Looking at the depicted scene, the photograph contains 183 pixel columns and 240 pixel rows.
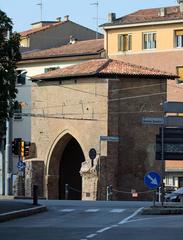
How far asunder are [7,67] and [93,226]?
667cm

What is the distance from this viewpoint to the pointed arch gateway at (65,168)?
72.1 metres

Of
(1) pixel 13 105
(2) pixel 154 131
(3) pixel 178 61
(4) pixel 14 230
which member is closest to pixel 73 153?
(2) pixel 154 131

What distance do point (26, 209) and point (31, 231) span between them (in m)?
8.62

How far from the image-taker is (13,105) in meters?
28.9

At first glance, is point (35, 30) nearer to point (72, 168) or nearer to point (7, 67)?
point (72, 168)

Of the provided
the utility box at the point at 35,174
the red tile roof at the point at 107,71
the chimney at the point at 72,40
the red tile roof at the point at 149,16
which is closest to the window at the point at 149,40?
the red tile roof at the point at 149,16

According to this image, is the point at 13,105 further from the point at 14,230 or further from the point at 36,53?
the point at 36,53

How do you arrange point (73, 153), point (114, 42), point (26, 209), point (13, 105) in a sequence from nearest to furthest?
point (13, 105) → point (26, 209) → point (73, 153) → point (114, 42)

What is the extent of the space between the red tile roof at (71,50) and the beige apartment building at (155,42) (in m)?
1.58

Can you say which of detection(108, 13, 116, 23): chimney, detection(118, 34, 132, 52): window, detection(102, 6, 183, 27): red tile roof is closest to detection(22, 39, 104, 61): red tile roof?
detection(118, 34, 132, 52): window

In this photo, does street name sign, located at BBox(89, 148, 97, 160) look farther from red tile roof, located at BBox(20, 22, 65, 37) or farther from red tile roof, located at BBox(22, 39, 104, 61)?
red tile roof, located at BBox(20, 22, 65, 37)

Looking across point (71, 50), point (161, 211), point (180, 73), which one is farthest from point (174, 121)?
point (71, 50)

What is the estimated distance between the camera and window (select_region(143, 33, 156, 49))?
80188mm

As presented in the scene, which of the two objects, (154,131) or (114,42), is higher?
(114,42)
